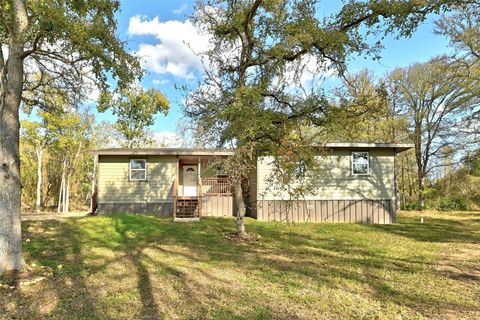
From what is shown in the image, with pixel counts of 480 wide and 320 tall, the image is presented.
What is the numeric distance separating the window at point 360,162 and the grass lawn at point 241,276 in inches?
172

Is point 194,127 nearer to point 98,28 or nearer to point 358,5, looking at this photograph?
point 98,28

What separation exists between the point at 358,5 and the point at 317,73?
1997 mm

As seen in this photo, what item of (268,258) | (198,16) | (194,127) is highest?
(198,16)

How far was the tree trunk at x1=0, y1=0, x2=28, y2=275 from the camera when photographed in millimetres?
5434

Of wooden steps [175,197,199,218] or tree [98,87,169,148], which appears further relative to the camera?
tree [98,87,169,148]

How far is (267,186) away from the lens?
46.4ft

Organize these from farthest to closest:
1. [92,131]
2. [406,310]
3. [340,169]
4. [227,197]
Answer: [92,131]
[227,197]
[340,169]
[406,310]

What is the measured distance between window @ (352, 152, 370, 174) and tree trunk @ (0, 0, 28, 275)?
A: 12.5 m

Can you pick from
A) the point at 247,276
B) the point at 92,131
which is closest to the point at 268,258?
the point at 247,276

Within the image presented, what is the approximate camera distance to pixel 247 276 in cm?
576

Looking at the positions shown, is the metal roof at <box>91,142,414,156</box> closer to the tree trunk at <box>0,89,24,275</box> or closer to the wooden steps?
the wooden steps

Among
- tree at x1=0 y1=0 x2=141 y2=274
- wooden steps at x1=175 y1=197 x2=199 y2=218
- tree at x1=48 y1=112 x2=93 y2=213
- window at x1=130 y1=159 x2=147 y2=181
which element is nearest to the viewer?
tree at x1=0 y1=0 x2=141 y2=274

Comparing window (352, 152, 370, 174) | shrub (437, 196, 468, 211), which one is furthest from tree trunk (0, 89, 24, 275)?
shrub (437, 196, 468, 211)

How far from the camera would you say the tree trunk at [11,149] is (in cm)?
543
